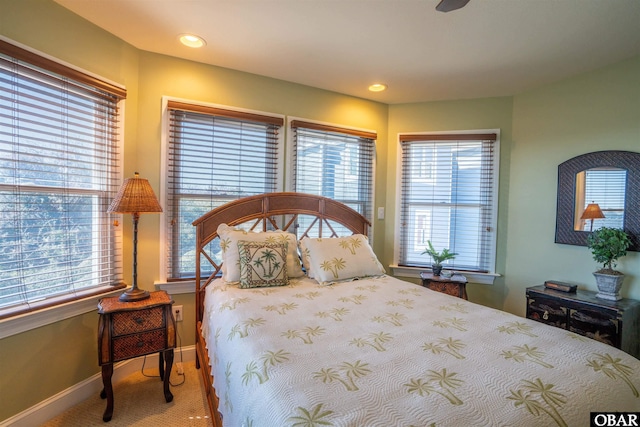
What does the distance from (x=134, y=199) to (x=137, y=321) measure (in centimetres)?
80

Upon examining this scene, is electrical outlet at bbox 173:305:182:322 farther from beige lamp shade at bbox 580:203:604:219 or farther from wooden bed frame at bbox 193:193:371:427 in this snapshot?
beige lamp shade at bbox 580:203:604:219

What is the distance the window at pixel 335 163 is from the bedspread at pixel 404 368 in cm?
153

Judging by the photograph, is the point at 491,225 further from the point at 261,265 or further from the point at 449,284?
the point at 261,265

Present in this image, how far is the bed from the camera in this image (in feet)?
2.95

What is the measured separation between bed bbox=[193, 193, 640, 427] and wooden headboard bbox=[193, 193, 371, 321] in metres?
0.20

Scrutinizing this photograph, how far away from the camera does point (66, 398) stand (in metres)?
1.92

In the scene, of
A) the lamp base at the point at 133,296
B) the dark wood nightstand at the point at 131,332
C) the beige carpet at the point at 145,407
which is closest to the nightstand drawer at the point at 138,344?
the dark wood nightstand at the point at 131,332

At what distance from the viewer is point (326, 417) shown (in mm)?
844

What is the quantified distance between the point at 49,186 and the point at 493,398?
8.39 feet

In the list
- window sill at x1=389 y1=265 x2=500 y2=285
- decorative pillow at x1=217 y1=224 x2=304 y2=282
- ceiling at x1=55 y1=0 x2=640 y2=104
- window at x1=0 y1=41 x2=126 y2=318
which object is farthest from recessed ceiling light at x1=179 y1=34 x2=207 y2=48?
window sill at x1=389 y1=265 x2=500 y2=285

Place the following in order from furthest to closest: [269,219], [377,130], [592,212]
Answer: [377,130]
[269,219]
[592,212]

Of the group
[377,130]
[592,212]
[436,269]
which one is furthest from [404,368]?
[377,130]

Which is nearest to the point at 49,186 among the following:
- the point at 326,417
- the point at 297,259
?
the point at 297,259

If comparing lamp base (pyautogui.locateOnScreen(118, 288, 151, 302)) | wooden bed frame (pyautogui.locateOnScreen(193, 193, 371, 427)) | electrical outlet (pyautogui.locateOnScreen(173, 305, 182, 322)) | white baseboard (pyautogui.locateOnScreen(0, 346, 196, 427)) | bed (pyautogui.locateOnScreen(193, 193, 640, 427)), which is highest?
wooden bed frame (pyautogui.locateOnScreen(193, 193, 371, 427))
